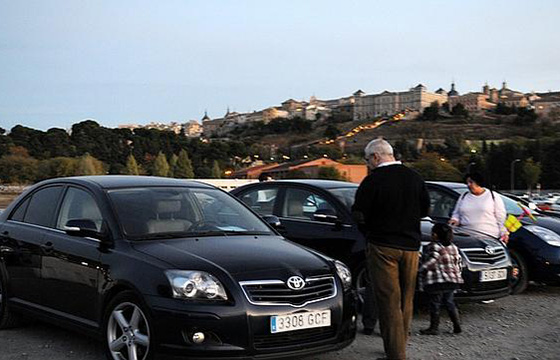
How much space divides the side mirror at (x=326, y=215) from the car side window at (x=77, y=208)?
282 centimetres

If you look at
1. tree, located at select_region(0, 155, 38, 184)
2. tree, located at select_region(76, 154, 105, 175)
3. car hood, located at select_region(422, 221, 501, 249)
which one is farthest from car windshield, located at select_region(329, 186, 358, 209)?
tree, located at select_region(0, 155, 38, 184)

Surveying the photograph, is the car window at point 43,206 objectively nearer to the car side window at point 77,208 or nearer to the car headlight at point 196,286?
the car side window at point 77,208

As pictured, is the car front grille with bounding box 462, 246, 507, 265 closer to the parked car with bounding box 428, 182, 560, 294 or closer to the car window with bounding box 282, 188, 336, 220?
the parked car with bounding box 428, 182, 560, 294

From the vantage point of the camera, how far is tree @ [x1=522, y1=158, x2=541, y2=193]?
8933 centimetres

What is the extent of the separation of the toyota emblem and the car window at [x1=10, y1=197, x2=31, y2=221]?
316 centimetres

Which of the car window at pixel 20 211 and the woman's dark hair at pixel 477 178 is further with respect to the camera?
the woman's dark hair at pixel 477 178

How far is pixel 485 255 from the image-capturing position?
7.10m

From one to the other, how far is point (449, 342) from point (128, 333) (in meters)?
3.03

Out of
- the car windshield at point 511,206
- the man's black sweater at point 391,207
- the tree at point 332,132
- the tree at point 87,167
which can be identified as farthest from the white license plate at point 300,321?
the tree at point 332,132

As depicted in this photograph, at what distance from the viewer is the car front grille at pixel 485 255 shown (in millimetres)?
6992

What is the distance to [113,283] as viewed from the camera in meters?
4.69

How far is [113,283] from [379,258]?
1985 mm

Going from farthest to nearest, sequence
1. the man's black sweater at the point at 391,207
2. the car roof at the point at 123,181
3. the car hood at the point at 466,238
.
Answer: the car hood at the point at 466,238 → the car roof at the point at 123,181 → the man's black sweater at the point at 391,207

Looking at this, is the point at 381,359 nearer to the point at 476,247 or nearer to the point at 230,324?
the point at 230,324
